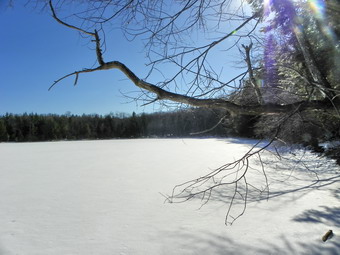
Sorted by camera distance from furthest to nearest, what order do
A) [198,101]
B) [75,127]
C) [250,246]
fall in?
[75,127]
[250,246]
[198,101]

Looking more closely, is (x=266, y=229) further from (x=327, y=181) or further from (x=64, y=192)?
(x=64, y=192)

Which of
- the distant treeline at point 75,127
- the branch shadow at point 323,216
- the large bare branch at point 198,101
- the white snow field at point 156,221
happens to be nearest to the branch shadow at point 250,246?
the white snow field at point 156,221

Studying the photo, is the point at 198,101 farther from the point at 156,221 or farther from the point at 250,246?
the point at 156,221

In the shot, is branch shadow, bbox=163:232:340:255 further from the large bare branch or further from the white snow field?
the large bare branch

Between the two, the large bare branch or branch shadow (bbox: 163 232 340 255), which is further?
branch shadow (bbox: 163 232 340 255)

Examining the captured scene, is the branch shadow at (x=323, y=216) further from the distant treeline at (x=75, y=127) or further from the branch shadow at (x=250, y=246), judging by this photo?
the distant treeline at (x=75, y=127)

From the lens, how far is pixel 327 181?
4.18m

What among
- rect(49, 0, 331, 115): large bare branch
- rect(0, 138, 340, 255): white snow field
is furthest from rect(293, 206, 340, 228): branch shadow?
rect(49, 0, 331, 115): large bare branch

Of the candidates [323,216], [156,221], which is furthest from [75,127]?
[323,216]

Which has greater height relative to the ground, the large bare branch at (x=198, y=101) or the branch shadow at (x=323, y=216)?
the large bare branch at (x=198, y=101)

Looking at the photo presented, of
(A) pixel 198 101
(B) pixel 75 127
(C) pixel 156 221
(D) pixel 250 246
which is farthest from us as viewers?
(B) pixel 75 127

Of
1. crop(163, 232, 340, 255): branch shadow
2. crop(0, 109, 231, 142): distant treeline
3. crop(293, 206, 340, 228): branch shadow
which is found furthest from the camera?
crop(0, 109, 231, 142): distant treeline

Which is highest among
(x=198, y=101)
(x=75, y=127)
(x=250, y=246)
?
(x=75, y=127)

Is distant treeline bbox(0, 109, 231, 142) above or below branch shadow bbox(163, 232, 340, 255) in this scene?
above
